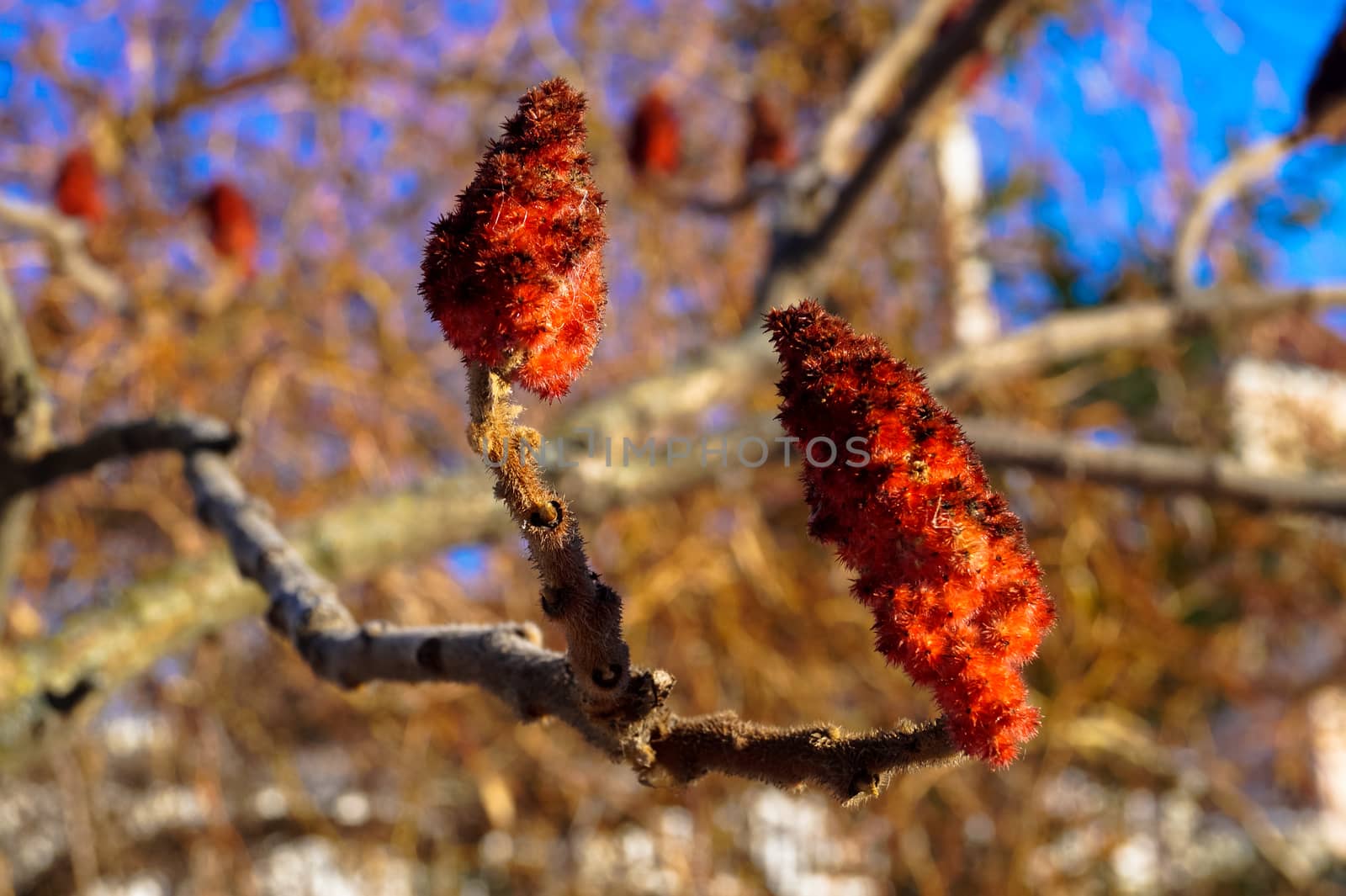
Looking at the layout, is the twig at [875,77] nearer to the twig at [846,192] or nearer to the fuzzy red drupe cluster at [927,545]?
the twig at [846,192]

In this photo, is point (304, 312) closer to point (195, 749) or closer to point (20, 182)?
point (20, 182)

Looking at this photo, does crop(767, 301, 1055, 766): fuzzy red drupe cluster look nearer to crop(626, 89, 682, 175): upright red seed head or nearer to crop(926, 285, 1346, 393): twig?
crop(926, 285, 1346, 393): twig

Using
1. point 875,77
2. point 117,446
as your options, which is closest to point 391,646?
point 117,446

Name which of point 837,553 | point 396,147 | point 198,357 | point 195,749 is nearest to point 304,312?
point 198,357

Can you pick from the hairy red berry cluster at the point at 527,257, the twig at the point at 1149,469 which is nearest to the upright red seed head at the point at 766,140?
the twig at the point at 1149,469

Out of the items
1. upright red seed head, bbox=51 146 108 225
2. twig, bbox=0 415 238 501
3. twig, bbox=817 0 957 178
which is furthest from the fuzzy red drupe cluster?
upright red seed head, bbox=51 146 108 225

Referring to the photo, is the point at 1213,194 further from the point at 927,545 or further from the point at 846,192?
the point at 927,545
